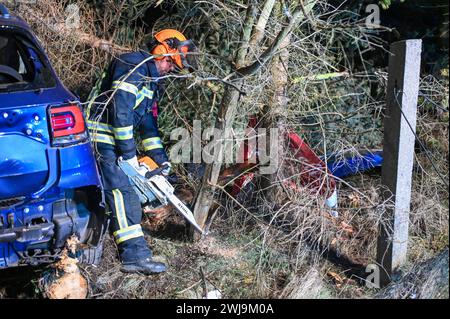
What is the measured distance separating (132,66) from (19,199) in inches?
53.4

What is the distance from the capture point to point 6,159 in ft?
12.1

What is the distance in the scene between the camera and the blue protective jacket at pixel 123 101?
14.4ft

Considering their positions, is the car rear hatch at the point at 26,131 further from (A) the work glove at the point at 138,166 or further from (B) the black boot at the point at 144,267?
(B) the black boot at the point at 144,267

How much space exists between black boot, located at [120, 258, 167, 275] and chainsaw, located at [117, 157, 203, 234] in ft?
1.49

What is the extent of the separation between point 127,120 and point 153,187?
21.8 inches

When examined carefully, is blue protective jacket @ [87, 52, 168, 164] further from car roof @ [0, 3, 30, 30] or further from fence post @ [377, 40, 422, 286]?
fence post @ [377, 40, 422, 286]

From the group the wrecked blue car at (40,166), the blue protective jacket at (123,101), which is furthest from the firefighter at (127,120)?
the wrecked blue car at (40,166)

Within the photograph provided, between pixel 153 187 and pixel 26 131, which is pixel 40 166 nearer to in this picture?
pixel 26 131

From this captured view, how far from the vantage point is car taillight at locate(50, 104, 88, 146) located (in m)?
3.84

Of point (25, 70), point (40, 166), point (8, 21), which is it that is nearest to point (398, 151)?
point (40, 166)

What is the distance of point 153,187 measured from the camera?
458cm

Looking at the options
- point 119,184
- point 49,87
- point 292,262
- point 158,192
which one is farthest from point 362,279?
point 49,87

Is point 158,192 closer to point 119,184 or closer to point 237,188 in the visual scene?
point 119,184

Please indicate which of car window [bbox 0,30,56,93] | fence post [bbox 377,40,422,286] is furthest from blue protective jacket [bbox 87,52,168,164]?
fence post [bbox 377,40,422,286]
